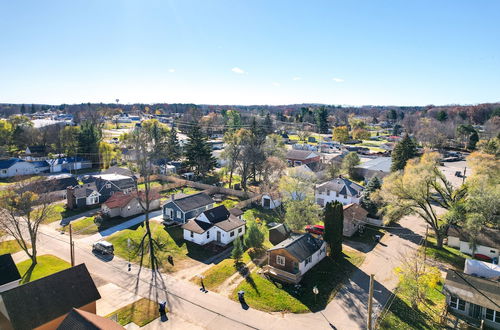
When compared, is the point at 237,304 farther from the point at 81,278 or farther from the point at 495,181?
the point at 495,181

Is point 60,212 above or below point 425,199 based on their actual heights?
below

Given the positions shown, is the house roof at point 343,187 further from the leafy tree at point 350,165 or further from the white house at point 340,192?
the leafy tree at point 350,165

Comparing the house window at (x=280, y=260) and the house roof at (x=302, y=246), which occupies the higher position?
the house roof at (x=302, y=246)

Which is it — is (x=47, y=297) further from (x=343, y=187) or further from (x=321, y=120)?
(x=321, y=120)

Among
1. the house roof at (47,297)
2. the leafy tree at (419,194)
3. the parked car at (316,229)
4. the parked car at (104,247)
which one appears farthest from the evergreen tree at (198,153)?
the house roof at (47,297)

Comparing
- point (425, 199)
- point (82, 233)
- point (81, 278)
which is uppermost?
point (425, 199)

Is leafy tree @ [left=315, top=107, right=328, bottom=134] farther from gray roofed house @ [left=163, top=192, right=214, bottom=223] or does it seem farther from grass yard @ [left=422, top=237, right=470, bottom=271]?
grass yard @ [left=422, top=237, right=470, bottom=271]

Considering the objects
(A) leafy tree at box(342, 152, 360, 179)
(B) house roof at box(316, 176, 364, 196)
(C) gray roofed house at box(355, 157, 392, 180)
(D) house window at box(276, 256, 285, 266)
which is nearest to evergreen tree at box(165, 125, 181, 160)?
(B) house roof at box(316, 176, 364, 196)

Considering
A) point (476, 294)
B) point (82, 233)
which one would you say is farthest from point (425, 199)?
point (82, 233)
